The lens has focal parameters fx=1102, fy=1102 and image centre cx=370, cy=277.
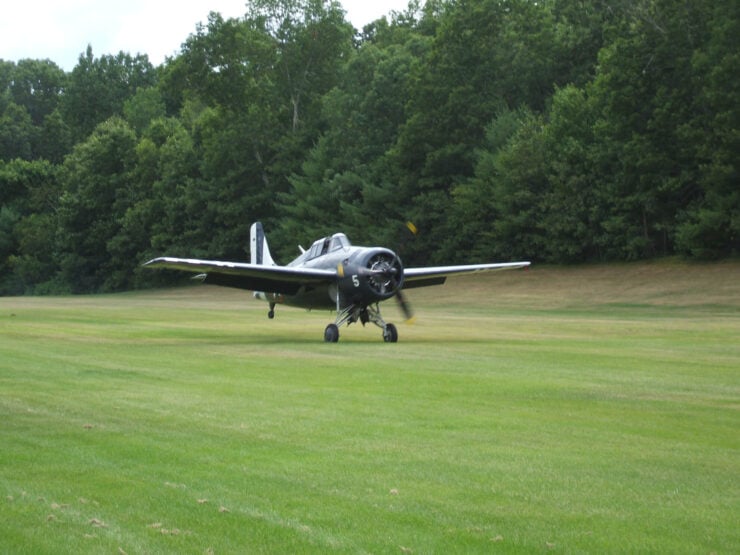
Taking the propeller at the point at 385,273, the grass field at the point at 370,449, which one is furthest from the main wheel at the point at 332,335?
the grass field at the point at 370,449

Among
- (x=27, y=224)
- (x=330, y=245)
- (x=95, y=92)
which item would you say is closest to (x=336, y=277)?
(x=330, y=245)

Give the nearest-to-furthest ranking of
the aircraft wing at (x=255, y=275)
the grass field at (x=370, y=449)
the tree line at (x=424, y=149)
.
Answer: the grass field at (x=370, y=449) → the aircraft wing at (x=255, y=275) → the tree line at (x=424, y=149)

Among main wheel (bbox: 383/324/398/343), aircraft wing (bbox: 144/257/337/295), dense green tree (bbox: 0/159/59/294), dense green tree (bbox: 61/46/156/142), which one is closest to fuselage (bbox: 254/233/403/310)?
aircraft wing (bbox: 144/257/337/295)

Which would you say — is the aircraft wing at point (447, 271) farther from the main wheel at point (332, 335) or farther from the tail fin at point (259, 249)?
the tail fin at point (259, 249)

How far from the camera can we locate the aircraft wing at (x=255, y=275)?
26.5m

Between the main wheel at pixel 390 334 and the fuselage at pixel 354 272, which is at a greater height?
the fuselage at pixel 354 272

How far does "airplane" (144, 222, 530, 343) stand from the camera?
88.0 feet

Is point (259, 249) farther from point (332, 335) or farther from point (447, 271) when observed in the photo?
point (332, 335)

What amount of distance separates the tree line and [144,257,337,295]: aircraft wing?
1063 inches

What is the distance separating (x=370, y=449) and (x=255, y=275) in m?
18.7

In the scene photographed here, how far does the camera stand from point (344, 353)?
73.3 ft

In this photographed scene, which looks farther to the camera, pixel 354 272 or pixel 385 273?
pixel 354 272

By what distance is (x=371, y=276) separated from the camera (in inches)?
1055

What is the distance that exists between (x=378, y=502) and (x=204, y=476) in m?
1.67
